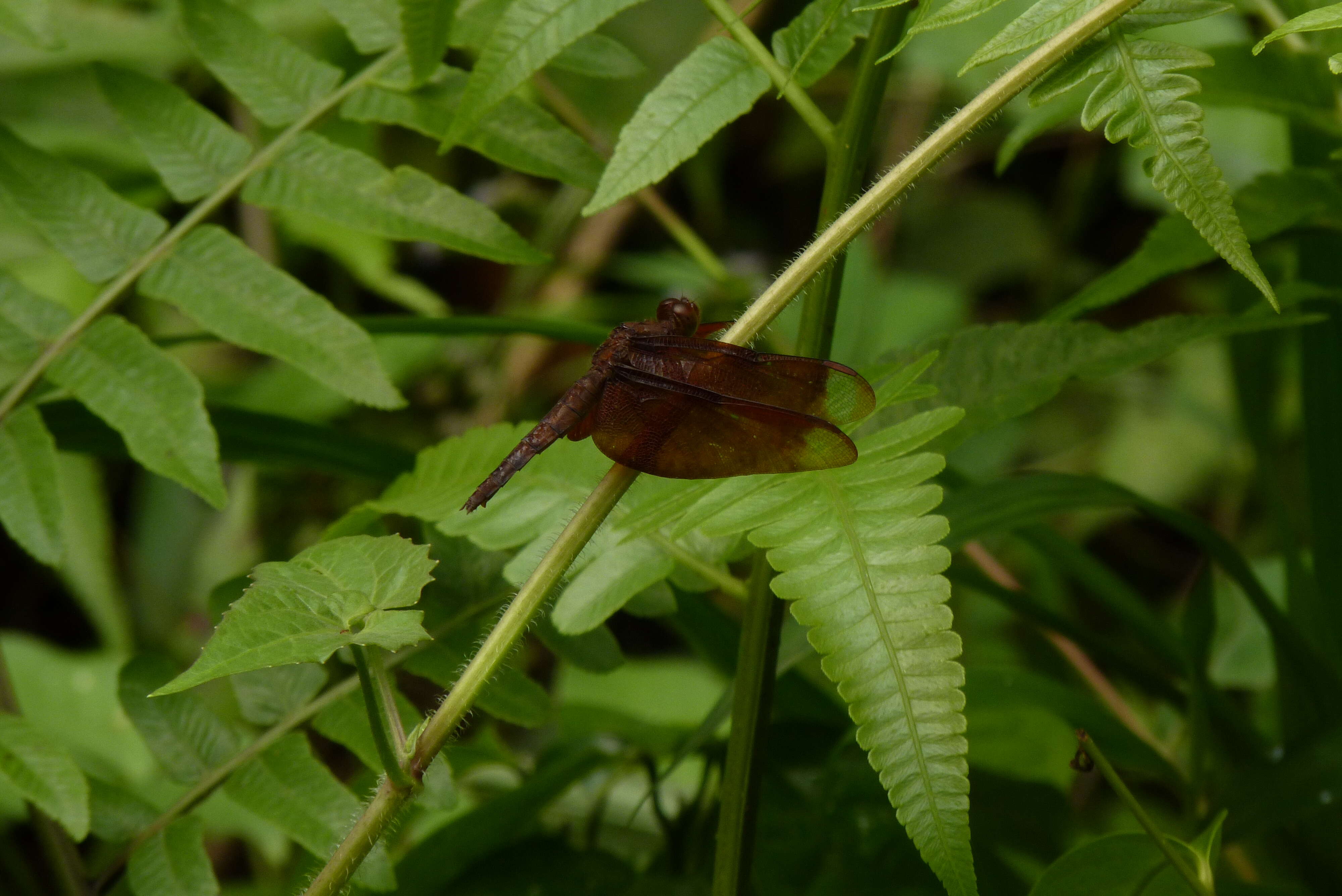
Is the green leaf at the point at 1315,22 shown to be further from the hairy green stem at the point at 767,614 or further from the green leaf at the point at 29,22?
the green leaf at the point at 29,22

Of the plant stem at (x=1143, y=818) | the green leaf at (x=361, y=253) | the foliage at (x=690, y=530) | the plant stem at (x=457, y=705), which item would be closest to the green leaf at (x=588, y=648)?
the foliage at (x=690, y=530)

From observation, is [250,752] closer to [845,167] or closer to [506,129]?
[506,129]

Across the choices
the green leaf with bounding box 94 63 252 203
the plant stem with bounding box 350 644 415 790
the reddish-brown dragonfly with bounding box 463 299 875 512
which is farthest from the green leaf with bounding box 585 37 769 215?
the green leaf with bounding box 94 63 252 203

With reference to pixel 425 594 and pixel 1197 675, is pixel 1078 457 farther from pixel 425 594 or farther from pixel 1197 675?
pixel 425 594

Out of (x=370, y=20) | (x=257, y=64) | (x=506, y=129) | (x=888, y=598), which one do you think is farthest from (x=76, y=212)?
(x=888, y=598)

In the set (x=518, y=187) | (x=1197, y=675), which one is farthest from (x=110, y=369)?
(x=518, y=187)

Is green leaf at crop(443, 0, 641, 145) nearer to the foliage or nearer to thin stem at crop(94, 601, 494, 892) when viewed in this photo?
the foliage
